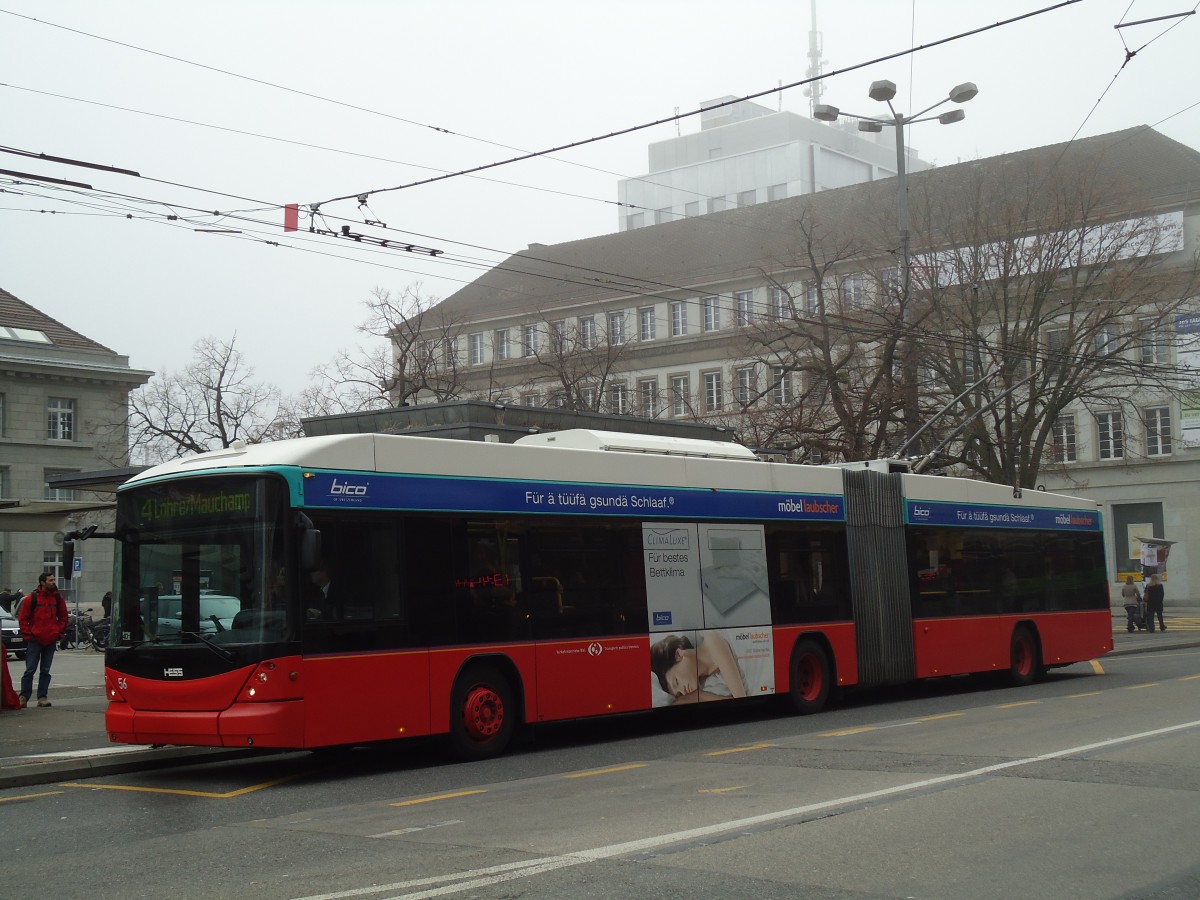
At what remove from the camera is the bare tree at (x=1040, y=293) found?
3453 centimetres

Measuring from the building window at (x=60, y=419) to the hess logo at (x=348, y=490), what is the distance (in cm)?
5114

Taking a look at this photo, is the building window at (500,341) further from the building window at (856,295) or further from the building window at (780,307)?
the building window at (856,295)

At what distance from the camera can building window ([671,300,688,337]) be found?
7638 cm

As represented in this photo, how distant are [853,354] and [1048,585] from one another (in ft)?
40.5

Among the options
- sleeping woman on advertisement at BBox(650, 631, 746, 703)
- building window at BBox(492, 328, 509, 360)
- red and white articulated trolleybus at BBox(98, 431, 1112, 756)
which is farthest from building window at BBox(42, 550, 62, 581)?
sleeping woman on advertisement at BBox(650, 631, 746, 703)

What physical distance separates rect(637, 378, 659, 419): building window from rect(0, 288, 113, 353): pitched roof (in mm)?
23334

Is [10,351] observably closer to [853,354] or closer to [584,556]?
[853,354]

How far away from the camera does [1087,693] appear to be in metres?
19.2

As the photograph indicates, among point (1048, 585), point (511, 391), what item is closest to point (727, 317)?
point (511, 391)

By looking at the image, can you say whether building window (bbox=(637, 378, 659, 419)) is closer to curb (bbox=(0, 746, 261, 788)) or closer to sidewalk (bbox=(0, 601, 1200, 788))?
sidewalk (bbox=(0, 601, 1200, 788))

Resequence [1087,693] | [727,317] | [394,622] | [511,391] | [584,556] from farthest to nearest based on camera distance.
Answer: [727,317] → [511,391] → [1087,693] → [584,556] → [394,622]

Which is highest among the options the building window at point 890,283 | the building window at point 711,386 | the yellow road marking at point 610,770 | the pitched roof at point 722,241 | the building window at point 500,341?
the pitched roof at point 722,241

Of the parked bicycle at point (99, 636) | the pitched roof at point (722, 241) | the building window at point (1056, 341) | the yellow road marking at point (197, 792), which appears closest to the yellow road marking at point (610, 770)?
the yellow road marking at point (197, 792)

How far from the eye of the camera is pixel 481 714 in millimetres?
13266
